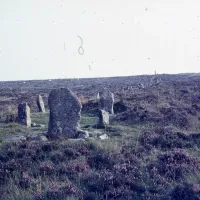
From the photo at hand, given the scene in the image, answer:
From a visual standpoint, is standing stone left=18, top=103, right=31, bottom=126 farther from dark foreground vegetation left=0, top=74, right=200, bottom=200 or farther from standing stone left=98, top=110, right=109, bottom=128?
dark foreground vegetation left=0, top=74, right=200, bottom=200

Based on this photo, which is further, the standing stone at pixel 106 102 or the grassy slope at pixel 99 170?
the standing stone at pixel 106 102

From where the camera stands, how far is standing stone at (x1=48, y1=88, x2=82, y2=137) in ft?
60.4

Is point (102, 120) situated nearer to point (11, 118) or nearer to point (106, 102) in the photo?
point (11, 118)

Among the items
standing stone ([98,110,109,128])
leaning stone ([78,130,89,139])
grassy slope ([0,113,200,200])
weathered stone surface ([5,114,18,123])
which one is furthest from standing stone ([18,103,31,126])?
grassy slope ([0,113,200,200])

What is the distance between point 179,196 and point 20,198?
3.44 m

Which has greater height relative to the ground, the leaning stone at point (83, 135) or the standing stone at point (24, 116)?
the standing stone at point (24, 116)

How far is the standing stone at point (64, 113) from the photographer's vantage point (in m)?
18.4

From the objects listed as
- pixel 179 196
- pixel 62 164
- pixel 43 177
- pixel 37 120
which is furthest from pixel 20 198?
pixel 37 120

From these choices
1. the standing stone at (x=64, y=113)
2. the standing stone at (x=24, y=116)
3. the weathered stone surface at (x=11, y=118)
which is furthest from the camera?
the weathered stone surface at (x=11, y=118)

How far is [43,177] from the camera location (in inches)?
440

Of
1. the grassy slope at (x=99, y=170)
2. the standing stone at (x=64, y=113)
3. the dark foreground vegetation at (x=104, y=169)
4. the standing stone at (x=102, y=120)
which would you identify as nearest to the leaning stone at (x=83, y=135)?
the standing stone at (x=64, y=113)

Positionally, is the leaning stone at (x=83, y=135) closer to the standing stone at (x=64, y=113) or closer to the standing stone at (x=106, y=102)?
the standing stone at (x=64, y=113)

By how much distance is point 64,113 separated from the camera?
18.6 m

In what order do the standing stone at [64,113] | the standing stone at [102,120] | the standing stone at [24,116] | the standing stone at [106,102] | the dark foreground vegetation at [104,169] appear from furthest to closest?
the standing stone at [106,102] → the standing stone at [24,116] → the standing stone at [102,120] → the standing stone at [64,113] → the dark foreground vegetation at [104,169]
